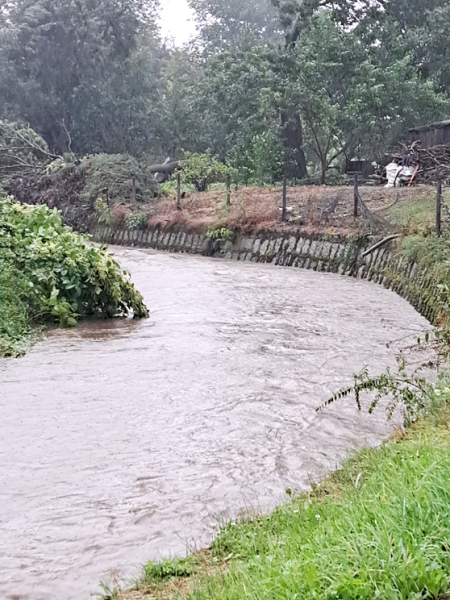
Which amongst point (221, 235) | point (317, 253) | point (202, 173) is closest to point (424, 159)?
point (221, 235)

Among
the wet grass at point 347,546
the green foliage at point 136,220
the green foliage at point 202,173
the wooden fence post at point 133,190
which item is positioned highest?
the green foliage at point 202,173

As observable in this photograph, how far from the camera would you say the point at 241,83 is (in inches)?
1233

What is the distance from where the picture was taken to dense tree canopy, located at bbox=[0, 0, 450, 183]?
1152 inches

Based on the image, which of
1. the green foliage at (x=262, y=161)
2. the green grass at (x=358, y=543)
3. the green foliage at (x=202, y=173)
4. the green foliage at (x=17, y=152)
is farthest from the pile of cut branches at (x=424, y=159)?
the green grass at (x=358, y=543)

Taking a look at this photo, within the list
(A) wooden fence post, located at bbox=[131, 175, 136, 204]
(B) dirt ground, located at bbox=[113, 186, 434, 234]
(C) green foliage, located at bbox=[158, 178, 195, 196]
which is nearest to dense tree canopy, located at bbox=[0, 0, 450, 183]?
(C) green foliage, located at bbox=[158, 178, 195, 196]

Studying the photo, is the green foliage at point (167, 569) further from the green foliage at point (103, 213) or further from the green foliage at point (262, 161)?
the green foliage at point (262, 161)

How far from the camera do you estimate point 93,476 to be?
5.58m

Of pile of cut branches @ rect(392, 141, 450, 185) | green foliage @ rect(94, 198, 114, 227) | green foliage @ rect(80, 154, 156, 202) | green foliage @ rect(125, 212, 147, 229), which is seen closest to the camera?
pile of cut branches @ rect(392, 141, 450, 185)

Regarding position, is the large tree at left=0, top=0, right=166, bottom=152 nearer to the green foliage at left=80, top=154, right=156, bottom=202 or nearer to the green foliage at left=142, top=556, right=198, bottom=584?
the green foliage at left=80, top=154, right=156, bottom=202

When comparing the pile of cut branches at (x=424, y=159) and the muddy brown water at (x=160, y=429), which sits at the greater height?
the pile of cut branches at (x=424, y=159)

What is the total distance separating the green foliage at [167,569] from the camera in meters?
3.89

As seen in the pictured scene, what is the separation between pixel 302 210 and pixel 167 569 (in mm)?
17991

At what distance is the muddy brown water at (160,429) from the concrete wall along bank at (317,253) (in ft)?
3.43

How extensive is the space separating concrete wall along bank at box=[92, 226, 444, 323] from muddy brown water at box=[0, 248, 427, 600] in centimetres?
105
